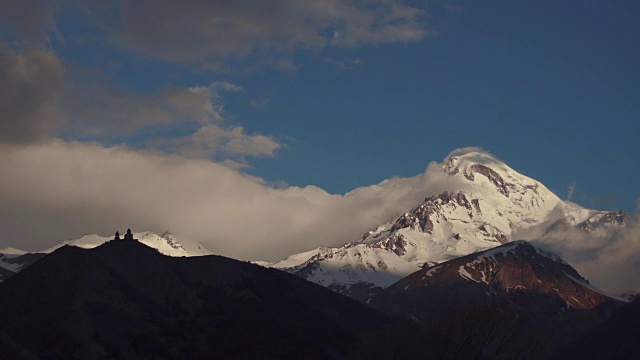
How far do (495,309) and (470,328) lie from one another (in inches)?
388

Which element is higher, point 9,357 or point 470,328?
point 470,328

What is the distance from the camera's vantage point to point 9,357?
199 metres

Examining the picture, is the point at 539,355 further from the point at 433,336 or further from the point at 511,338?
the point at 433,336

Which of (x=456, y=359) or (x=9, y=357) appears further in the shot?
(x=9, y=357)

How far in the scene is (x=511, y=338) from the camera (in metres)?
190

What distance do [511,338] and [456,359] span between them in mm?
12563

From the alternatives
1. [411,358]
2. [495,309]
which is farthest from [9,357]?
[495,309]

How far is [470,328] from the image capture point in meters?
191

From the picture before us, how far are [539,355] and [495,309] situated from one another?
12967 millimetres

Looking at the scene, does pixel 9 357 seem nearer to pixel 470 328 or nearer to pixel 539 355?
pixel 470 328

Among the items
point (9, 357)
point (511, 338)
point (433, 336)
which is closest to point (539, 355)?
point (511, 338)

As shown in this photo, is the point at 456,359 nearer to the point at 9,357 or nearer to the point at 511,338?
the point at 511,338

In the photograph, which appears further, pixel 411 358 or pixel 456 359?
pixel 411 358

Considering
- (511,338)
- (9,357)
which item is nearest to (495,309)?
(511,338)
